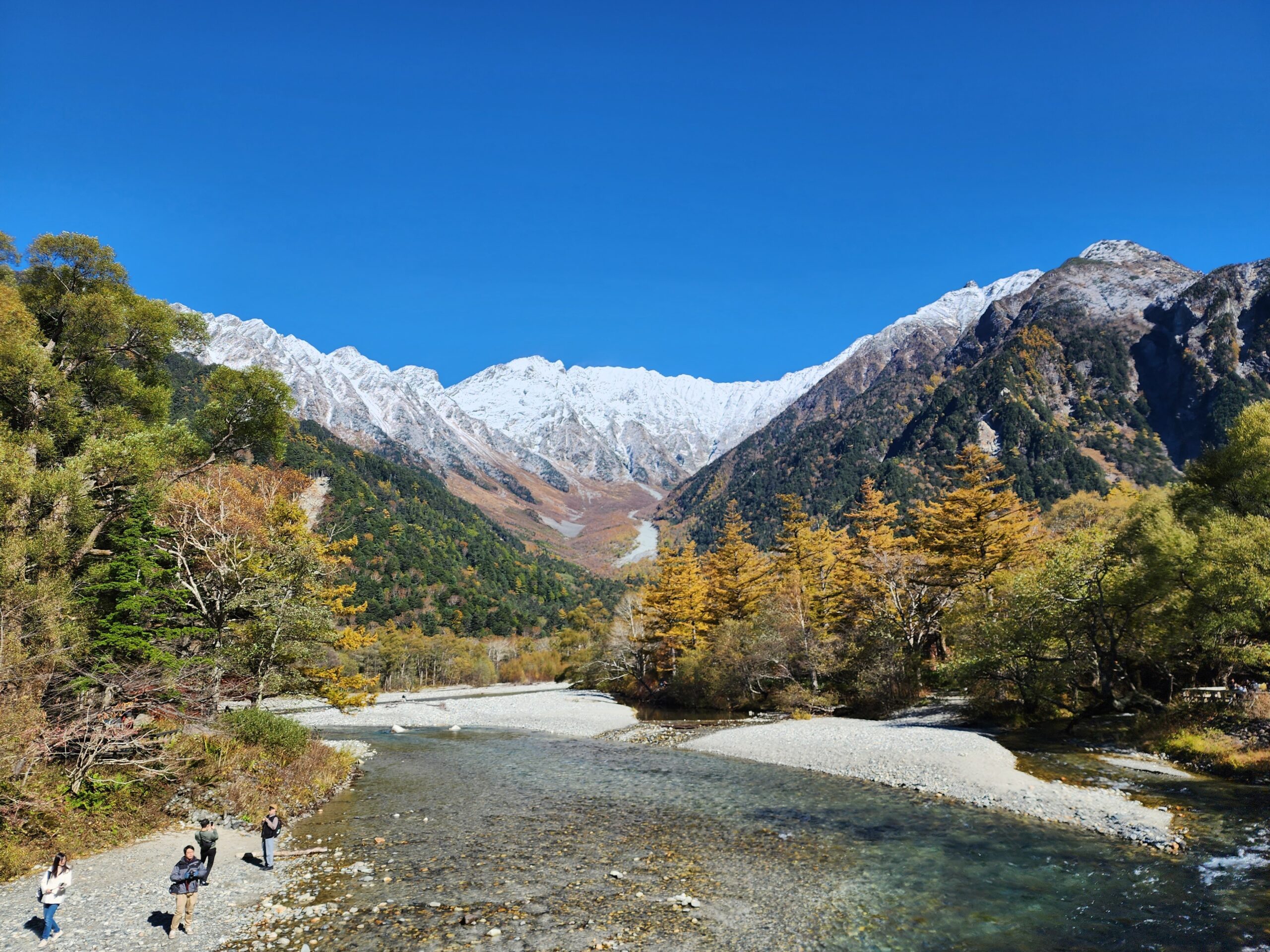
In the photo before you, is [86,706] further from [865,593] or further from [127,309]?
[865,593]

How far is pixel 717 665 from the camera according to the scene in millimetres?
51125

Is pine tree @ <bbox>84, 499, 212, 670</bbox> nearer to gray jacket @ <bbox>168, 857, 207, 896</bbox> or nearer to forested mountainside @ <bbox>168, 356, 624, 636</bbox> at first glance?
gray jacket @ <bbox>168, 857, 207, 896</bbox>

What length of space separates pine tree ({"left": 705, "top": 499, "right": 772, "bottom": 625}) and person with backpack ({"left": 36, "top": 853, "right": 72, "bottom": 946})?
168 feet

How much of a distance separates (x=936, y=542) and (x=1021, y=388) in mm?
182179

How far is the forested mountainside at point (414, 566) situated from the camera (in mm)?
134000

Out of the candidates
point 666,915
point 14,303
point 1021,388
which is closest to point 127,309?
point 14,303

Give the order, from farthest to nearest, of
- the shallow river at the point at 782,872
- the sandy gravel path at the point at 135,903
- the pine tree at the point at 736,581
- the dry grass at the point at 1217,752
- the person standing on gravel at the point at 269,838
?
1. the pine tree at the point at 736,581
2. the dry grass at the point at 1217,752
3. the person standing on gravel at the point at 269,838
4. the shallow river at the point at 782,872
5. the sandy gravel path at the point at 135,903

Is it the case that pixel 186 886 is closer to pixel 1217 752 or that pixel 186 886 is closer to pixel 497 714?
pixel 1217 752

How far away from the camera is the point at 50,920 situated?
11.0m

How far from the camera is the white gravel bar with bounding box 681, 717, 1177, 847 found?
1780 centimetres

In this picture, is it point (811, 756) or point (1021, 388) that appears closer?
point (811, 756)

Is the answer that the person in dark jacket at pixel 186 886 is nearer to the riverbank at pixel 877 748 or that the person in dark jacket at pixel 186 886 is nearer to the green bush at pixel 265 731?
the green bush at pixel 265 731

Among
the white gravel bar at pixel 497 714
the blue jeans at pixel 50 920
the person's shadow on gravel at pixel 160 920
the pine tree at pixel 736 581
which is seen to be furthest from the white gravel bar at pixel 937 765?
the blue jeans at pixel 50 920

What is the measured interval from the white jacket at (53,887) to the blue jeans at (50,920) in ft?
0.13
